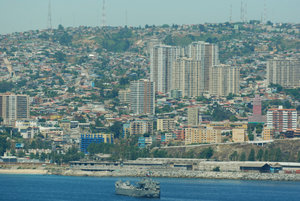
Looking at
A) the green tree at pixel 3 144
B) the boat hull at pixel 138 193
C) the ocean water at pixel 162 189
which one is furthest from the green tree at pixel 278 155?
the green tree at pixel 3 144

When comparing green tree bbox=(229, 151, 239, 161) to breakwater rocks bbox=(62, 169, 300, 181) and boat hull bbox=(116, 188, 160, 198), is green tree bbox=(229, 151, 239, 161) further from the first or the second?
boat hull bbox=(116, 188, 160, 198)

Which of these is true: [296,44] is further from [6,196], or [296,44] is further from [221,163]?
[6,196]

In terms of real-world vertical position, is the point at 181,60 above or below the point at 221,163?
above

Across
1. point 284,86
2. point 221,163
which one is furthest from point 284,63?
point 221,163

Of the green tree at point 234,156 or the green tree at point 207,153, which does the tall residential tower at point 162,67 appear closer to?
the green tree at point 207,153

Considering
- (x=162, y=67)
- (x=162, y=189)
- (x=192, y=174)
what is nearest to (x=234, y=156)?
(x=192, y=174)

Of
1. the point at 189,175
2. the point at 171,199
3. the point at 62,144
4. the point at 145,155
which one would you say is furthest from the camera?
the point at 62,144

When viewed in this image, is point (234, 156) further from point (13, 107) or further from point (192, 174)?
point (13, 107)
